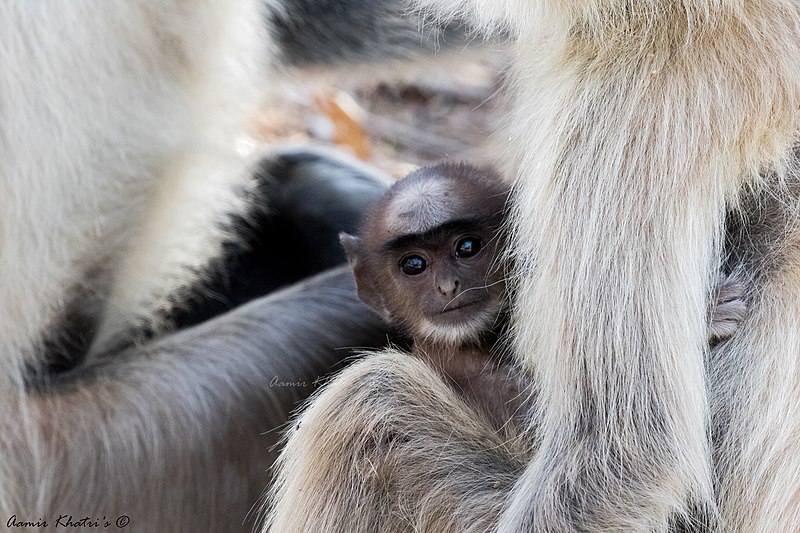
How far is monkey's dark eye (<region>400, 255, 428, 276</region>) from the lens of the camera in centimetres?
227

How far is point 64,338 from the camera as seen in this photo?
2.65 meters

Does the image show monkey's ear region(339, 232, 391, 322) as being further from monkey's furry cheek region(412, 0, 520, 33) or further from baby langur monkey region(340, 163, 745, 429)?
monkey's furry cheek region(412, 0, 520, 33)

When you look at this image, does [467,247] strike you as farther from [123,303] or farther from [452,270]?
[123,303]

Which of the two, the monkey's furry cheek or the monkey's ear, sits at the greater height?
the monkey's furry cheek

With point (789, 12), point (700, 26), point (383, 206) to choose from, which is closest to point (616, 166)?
point (700, 26)

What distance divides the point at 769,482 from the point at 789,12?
75 centimetres

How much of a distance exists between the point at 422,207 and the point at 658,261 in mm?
756

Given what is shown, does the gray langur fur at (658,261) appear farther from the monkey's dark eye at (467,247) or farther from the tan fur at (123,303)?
the tan fur at (123,303)

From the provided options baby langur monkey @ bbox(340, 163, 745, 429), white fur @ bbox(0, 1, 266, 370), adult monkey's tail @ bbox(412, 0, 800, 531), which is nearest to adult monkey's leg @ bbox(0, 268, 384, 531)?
white fur @ bbox(0, 1, 266, 370)

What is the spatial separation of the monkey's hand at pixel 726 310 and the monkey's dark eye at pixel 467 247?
62cm

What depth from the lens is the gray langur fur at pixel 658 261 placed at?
5.24 ft

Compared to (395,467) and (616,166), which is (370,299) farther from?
(616,166)

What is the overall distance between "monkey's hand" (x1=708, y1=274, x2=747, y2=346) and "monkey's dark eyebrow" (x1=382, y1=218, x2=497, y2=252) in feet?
2.06

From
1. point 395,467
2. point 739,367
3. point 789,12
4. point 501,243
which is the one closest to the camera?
point 789,12
